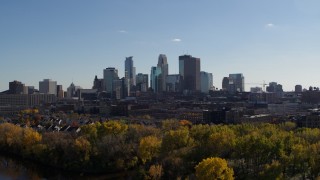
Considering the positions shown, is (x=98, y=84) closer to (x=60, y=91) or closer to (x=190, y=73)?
(x=60, y=91)

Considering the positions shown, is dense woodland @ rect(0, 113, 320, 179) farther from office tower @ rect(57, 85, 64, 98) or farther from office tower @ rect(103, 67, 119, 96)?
office tower @ rect(57, 85, 64, 98)

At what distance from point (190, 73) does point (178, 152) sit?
471 feet

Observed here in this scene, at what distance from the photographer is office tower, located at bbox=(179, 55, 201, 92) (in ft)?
568

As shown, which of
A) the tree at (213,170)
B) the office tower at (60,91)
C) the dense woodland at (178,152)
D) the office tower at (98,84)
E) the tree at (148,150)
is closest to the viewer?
the tree at (213,170)

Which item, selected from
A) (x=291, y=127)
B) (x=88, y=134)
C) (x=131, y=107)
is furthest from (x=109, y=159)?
(x=131, y=107)

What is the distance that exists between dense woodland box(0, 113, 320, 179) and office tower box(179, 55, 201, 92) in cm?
12589

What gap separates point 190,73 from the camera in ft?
577

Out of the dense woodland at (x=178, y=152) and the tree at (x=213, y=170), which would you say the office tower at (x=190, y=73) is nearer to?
the dense woodland at (x=178, y=152)

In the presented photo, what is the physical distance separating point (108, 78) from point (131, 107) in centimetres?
8664

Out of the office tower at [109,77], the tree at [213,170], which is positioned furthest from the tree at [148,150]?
the office tower at [109,77]

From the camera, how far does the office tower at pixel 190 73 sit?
568 feet

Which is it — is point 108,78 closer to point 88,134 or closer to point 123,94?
point 123,94

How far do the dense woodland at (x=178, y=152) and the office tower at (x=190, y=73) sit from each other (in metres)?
126

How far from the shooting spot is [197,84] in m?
180
